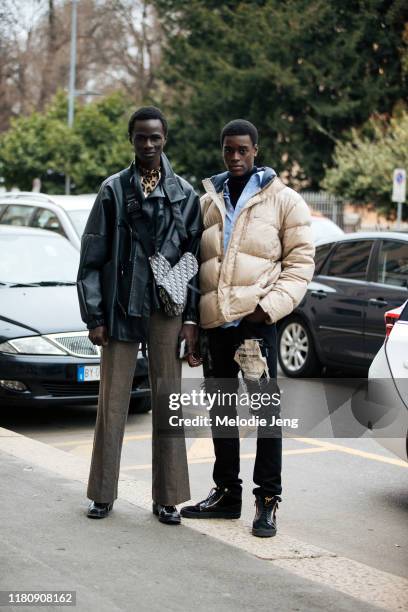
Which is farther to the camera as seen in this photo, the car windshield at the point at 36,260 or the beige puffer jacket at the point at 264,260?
the car windshield at the point at 36,260

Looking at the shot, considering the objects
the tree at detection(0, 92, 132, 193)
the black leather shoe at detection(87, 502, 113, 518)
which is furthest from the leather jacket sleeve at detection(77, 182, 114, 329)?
the tree at detection(0, 92, 132, 193)

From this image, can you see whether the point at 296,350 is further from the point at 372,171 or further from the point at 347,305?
the point at 372,171

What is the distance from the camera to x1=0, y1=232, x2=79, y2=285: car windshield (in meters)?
9.36

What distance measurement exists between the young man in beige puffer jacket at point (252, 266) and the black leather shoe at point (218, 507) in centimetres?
27

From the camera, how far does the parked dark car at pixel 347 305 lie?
1029cm

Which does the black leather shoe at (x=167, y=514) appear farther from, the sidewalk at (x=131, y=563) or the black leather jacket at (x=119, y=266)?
the black leather jacket at (x=119, y=266)

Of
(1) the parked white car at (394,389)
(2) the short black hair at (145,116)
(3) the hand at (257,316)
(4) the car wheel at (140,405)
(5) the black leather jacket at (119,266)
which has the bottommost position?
(4) the car wheel at (140,405)

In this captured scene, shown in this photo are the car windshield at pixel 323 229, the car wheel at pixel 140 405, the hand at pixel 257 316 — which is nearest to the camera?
the hand at pixel 257 316

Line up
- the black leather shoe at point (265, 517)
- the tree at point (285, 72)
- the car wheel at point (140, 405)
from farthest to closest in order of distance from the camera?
the tree at point (285, 72) → the car wheel at point (140, 405) → the black leather shoe at point (265, 517)

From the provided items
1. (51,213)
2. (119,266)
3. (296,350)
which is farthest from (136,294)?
(51,213)

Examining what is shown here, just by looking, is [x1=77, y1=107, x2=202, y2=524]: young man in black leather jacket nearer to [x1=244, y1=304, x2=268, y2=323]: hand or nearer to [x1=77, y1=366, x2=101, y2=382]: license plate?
[x1=244, y1=304, x2=268, y2=323]: hand

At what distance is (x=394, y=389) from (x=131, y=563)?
1.90 metres

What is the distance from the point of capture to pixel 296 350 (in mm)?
11375

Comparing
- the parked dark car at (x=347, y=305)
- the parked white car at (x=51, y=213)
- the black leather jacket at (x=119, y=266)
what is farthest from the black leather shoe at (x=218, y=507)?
the parked white car at (x=51, y=213)
